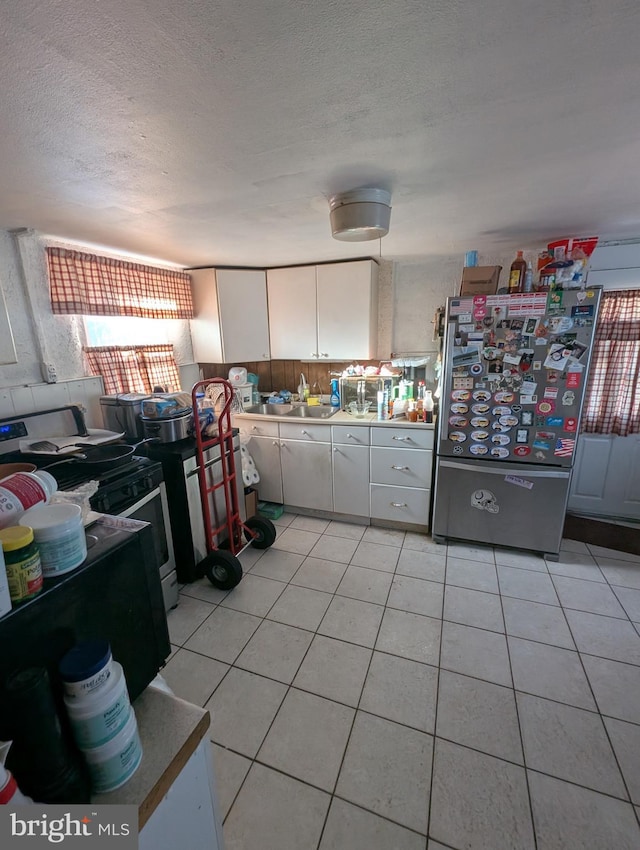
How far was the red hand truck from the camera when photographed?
2148mm

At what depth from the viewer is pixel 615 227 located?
2.29 metres

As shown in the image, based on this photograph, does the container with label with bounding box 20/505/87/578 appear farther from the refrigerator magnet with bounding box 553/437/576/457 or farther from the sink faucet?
the sink faucet

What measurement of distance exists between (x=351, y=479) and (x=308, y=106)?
232cm

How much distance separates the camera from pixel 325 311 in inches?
119

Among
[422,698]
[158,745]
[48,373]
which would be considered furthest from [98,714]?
[48,373]

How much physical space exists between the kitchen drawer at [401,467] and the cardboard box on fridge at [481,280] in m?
1.12

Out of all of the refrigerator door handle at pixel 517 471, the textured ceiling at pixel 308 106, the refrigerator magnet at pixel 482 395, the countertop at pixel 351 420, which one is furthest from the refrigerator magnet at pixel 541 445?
the textured ceiling at pixel 308 106

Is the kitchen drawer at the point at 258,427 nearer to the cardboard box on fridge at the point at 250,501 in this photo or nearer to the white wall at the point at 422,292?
the cardboard box on fridge at the point at 250,501

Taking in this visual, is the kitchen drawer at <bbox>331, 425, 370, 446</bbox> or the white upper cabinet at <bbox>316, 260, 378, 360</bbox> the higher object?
the white upper cabinet at <bbox>316, 260, 378, 360</bbox>

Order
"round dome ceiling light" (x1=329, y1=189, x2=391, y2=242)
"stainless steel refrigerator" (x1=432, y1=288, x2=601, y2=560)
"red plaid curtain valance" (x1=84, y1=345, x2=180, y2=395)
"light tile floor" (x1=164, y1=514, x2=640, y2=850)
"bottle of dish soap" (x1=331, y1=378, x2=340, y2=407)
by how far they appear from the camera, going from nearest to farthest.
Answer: "light tile floor" (x1=164, y1=514, x2=640, y2=850) → "round dome ceiling light" (x1=329, y1=189, x2=391, y2=242) → "stainless steel refrigerator" (x1=432, y1=288, x2=601, y2=560) → "red plaid curtain valance" (x1=84, y1=345, x2=180, y2=395) → "bottle of dish soap" (x1=331, y1=378, x2=340, y2=407)

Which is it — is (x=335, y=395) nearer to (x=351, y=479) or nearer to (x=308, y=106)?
(x=351, y=479)

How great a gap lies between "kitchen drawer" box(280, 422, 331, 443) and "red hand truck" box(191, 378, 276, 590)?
52cm

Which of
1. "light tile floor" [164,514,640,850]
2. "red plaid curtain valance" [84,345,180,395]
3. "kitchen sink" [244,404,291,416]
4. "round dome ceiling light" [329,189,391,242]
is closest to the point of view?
"light tile floor" [164,514,640,850]

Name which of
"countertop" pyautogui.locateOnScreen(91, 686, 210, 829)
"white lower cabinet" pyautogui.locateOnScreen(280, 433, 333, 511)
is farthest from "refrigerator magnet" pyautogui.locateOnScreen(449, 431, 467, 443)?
"countertop" pyautogui.locateOnScreen(91, 686, 210, 829)
